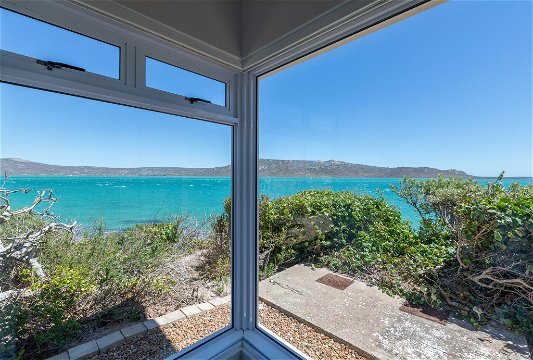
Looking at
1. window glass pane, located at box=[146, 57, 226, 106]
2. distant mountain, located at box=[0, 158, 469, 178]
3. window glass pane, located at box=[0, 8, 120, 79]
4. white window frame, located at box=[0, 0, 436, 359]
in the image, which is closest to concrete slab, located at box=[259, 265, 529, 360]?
white window frame, located at box=[0, 0, 436, 359]

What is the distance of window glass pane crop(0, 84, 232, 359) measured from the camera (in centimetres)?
112

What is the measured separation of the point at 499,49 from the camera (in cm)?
93

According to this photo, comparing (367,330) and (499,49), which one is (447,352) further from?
(499,49)

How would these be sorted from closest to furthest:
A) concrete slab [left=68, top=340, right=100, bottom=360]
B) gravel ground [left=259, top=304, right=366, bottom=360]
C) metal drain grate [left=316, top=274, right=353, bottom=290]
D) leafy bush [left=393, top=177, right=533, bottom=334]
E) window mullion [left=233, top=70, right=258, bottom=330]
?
leafy bush [left=393, top=177, right=533, bottom=334], concrete slab [left=68, top=340, right=100, bottom=360], gravel ground [left=259, top=304, right=366, bottom=360], metal drain grate [left=316, top=274, right=353, bottom=290], window mullion [left=233, top=70, right=258, bottom=330]

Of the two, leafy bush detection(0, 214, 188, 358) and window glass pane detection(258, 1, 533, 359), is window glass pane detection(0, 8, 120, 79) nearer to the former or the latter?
leafy bush detection(0, 214, 188, 358)

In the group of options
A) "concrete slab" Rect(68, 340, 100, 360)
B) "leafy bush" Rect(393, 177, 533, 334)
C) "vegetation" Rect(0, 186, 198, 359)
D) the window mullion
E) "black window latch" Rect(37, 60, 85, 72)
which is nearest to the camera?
"leafy bush" Rect(393, 177, 533, 334)

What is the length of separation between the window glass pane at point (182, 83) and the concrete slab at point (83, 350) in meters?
1.47

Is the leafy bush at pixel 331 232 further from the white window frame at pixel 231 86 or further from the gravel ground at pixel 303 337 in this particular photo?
the gravel ground at pixel 303 337

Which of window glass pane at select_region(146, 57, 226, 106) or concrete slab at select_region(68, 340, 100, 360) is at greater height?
window glass pane at select_region(146, 57, 226, 106)

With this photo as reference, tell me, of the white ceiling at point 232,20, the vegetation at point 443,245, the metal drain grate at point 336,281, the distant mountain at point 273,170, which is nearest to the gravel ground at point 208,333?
the metal drain grate at point 336,281

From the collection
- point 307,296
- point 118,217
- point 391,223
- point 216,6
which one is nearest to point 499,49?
point 391,223

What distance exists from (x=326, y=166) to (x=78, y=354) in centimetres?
172

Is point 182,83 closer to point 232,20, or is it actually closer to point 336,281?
point 232,20

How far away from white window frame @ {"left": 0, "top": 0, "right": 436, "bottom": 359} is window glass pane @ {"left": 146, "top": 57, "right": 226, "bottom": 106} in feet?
0.11
